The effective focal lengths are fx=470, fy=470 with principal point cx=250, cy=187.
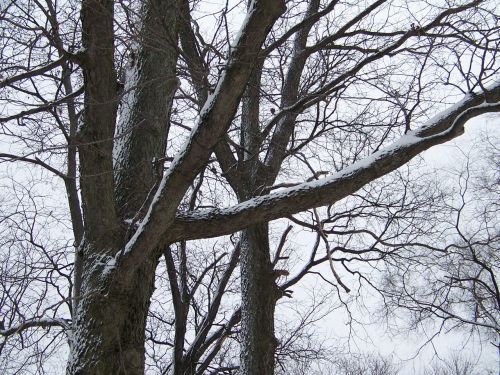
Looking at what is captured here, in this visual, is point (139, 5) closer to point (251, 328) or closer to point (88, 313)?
point (88, 313)

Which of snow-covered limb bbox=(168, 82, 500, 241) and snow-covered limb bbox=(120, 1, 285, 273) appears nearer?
snow-covered limb bbox=(120, 1, 285, 273)

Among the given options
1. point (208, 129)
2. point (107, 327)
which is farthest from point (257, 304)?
point (208, 129)

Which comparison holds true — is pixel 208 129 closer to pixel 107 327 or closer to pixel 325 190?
pixel 325 190

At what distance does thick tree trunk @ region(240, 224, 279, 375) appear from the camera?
5406mm

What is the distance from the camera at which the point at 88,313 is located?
346cm

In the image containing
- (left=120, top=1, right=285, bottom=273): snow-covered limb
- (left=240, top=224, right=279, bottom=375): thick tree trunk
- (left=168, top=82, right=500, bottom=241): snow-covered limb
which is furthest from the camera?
(left=240, top=224, right=279, bottom=375): thick tree trunk

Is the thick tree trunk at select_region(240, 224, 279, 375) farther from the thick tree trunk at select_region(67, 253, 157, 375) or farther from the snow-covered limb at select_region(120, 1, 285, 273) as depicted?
the snow-covered limb at select_region(120, 1, 285, 273)

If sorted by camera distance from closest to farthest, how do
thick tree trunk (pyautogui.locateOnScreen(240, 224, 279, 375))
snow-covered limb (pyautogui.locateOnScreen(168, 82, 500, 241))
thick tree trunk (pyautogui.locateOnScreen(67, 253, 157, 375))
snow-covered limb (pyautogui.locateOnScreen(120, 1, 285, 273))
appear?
1. snow-covered limb (pyautogui.locateOnScreen(120, 1, 285, 273))
2. thick tree trunk (pyautogui.locateOnScreen(67, 253, 157, 375))
3. snow-covered limb (pyautogui.locateOnScreen(168, 82, 500, 241))
4. thick tree trunk (pyautogui.locateOnScreen(240, 224, 279, 375))

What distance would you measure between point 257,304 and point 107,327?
2.55 m

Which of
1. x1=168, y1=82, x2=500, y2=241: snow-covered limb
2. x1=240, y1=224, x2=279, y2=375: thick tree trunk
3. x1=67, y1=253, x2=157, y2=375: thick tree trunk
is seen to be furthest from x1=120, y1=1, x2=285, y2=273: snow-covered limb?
x1=240, y1=224, x2=279, y2=375: thick tree trunk

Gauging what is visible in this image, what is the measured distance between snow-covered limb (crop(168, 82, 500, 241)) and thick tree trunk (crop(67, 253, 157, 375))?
0.57 m

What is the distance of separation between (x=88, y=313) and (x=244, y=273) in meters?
2.67

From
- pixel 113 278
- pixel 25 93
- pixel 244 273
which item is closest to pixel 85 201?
pixel 113 278

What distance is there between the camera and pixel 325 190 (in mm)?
3574
